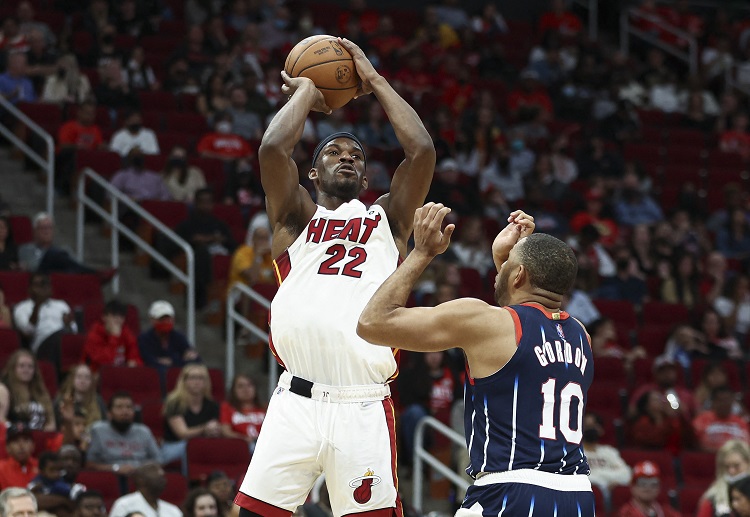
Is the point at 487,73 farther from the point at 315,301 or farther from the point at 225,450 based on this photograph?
the point at 315,301

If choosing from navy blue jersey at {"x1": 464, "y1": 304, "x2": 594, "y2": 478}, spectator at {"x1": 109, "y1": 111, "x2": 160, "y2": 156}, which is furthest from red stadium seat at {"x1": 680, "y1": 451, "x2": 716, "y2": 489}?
navy blue jersey at {"x1": 464, "y1": 304, "x2": 594, "y2": 478}

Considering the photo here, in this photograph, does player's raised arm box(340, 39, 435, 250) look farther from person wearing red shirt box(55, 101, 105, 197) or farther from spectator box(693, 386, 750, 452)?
person wearing red shirt box(55, 101, 105, 197)

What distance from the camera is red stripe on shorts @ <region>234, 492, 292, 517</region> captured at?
19.4 ft

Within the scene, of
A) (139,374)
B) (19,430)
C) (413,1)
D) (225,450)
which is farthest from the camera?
(413,1)

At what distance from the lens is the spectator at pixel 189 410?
35.8 feet

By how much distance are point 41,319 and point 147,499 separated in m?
2.88

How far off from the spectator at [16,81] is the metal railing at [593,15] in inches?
413

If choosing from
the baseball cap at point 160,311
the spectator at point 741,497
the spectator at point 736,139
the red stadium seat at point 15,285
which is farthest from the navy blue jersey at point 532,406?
the spectator at point 736,139

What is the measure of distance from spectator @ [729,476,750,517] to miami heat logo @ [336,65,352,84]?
175 inches

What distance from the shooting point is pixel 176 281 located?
13.7 metres

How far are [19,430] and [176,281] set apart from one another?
4.10 m

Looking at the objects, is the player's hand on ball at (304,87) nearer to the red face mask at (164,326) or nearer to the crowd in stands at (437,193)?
the crowd in stands at (437,193)

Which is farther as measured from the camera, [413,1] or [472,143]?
[413,1]

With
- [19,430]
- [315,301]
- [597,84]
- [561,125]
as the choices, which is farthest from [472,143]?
[315,301]
